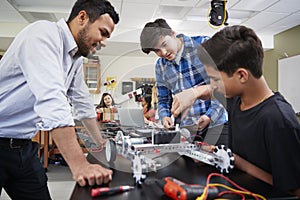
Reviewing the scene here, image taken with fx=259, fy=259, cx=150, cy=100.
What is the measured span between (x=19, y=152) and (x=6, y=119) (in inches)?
6.0

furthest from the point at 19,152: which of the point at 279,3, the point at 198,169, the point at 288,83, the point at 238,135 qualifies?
the point at 288,83

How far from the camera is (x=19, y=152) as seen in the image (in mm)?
1017

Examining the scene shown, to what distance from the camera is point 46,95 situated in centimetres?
69

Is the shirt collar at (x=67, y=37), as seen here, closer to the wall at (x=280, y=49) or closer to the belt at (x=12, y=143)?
the belt at (x=12, y=143)

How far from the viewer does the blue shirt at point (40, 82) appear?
69cm

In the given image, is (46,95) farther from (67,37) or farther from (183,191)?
(183,191)

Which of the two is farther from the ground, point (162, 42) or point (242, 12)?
point (242, 12)

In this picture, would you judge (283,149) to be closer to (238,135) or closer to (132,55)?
(238,135)

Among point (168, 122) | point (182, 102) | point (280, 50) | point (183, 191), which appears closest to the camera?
point (183, 191)

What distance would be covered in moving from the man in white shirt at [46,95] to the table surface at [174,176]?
53 mm

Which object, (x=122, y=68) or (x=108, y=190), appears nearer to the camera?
(x=108, y=190)

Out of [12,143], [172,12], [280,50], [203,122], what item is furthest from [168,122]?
[280,50]

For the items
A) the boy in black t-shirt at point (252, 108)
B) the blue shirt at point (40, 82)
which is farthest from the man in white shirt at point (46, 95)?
the boy in black t-shirt at point (252, 108)

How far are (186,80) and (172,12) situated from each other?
2.50 meters
